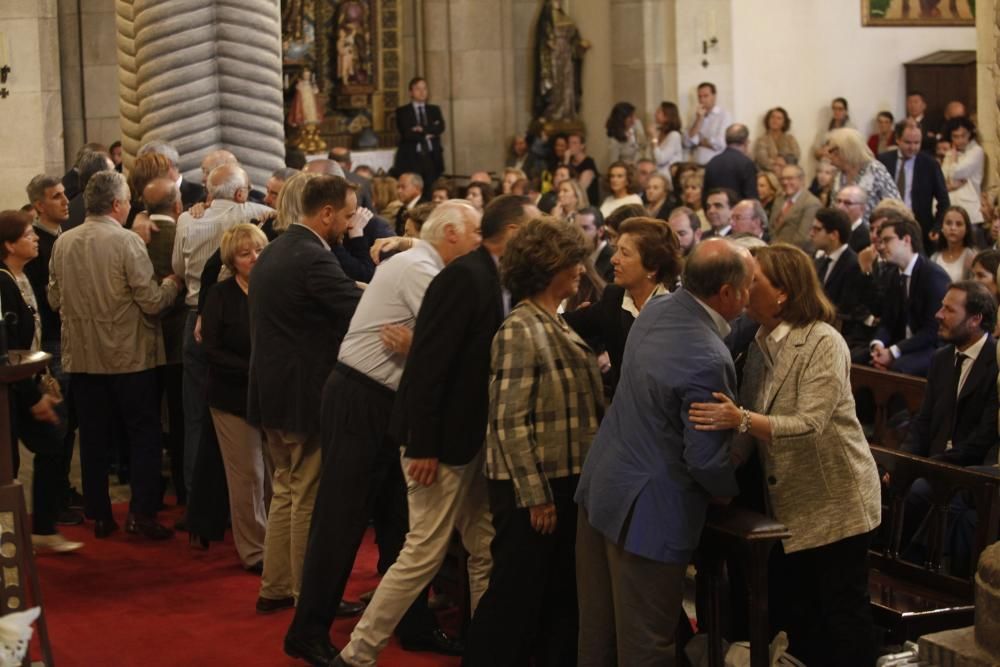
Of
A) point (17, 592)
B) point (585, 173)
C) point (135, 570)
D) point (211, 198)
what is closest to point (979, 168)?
point (585, 173)

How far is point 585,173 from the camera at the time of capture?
14.9 m

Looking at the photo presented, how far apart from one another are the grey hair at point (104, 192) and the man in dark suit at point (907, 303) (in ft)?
12.8

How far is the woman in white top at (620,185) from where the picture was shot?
12219 millimetres

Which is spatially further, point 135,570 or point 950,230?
point 950,230

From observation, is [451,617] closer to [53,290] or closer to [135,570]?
Result: [135,570]

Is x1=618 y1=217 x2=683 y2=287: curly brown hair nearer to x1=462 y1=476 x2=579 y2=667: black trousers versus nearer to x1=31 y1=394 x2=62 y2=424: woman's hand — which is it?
x1=462 y1=476 x2=579 y2=667: black trousers

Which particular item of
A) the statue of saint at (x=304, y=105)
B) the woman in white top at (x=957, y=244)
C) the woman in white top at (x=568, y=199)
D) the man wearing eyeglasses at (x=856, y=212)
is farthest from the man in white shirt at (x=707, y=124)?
the woman in white top at (x=957, y=244)

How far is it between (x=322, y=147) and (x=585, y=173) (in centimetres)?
313

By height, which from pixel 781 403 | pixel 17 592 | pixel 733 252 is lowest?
pixel 17 592

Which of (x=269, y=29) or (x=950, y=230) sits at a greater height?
(x=269, y=29)

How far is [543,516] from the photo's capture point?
499cm

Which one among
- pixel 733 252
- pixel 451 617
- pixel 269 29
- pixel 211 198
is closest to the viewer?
pixel 733 252

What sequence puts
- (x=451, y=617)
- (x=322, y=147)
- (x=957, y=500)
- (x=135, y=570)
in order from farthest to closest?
(x=322, y=147) < (x=135, y=570) < (x=451, y=617) < (x=957, y=500)

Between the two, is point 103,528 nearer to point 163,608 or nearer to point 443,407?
point 163,608
